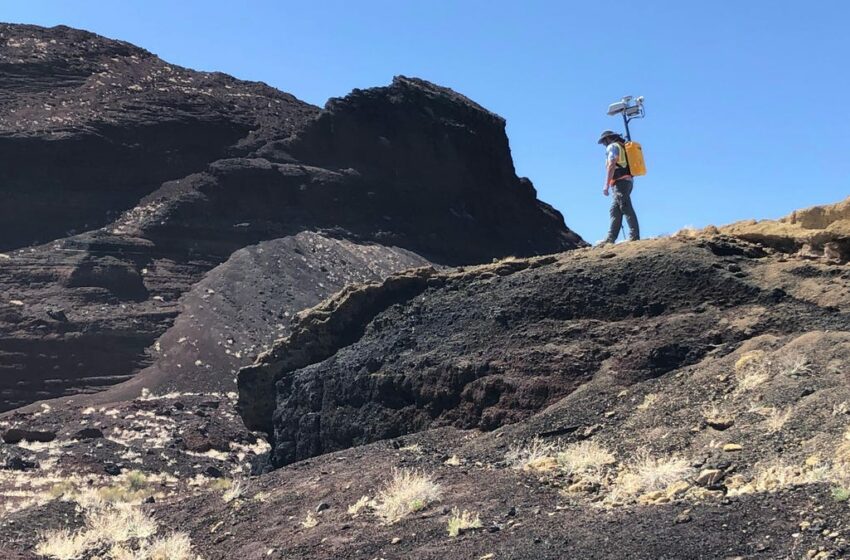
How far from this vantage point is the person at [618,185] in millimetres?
13414

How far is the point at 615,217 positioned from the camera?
538 inches

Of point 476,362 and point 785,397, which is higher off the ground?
point 476,362

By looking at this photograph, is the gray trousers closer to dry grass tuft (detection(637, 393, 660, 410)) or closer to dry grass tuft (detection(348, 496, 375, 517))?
dry grass tuft (detection(637, 393, 660, 410))

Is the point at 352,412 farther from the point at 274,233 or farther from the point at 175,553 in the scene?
the point at 274,233

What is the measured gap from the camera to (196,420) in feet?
89.2

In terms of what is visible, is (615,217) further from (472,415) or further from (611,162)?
(472,415)

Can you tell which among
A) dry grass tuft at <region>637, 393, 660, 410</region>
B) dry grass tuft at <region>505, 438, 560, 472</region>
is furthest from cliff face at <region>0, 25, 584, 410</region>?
dry grass tuft at <region>637, 393, 660, 410</region>

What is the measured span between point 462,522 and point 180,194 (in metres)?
38.1

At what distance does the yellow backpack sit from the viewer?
44.3ft

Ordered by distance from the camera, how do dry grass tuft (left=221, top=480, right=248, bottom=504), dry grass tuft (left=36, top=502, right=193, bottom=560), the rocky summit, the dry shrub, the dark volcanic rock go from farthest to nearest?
the dark volcanic rock
dry grass tuft (left=221, top=480, right=248, bottom=504)
dry grass tuft (left=36, top=502, right=193, bottom=560)
the dry shrub
the rocky summit

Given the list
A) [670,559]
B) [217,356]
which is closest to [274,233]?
[217,356]

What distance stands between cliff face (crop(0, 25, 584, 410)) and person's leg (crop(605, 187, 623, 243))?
20765mm

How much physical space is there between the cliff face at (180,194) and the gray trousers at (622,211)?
20.8 metres

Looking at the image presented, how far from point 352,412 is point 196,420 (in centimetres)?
1555
